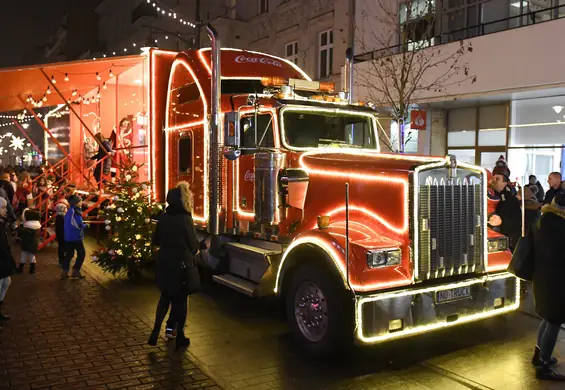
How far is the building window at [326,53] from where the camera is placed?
20172 millimetres

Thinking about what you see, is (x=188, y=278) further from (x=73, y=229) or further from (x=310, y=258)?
(x=73, y=229)

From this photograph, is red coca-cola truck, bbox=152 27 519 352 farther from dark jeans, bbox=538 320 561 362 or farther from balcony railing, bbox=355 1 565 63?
balcony railing, bbox=355 1 565 63

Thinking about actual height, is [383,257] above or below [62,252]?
above

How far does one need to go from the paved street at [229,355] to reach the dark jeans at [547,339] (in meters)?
0.25

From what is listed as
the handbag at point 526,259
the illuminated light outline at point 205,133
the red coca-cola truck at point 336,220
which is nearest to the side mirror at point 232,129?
the red coca-cola truck at point 336,220

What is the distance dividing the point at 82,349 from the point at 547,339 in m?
4.80

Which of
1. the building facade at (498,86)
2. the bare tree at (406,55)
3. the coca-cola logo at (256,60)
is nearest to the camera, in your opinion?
the coca-cola logo at (256,60)

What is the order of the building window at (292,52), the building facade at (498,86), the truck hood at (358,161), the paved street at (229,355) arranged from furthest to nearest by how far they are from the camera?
the building window at (292,52)
the building facade at (498,86)
the truck hood at (358,161)
the paved street at (229,355)

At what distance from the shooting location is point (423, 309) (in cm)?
548

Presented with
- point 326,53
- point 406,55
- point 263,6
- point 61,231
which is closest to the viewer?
point 61,231

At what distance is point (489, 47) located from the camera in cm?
1376

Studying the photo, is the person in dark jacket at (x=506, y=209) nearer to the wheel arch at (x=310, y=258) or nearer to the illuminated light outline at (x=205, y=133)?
the wheel arch at (x=310, y=258)

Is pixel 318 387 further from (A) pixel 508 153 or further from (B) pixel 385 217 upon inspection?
(A) pixel 508 153

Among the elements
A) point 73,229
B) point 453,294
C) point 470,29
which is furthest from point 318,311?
point 470,29
